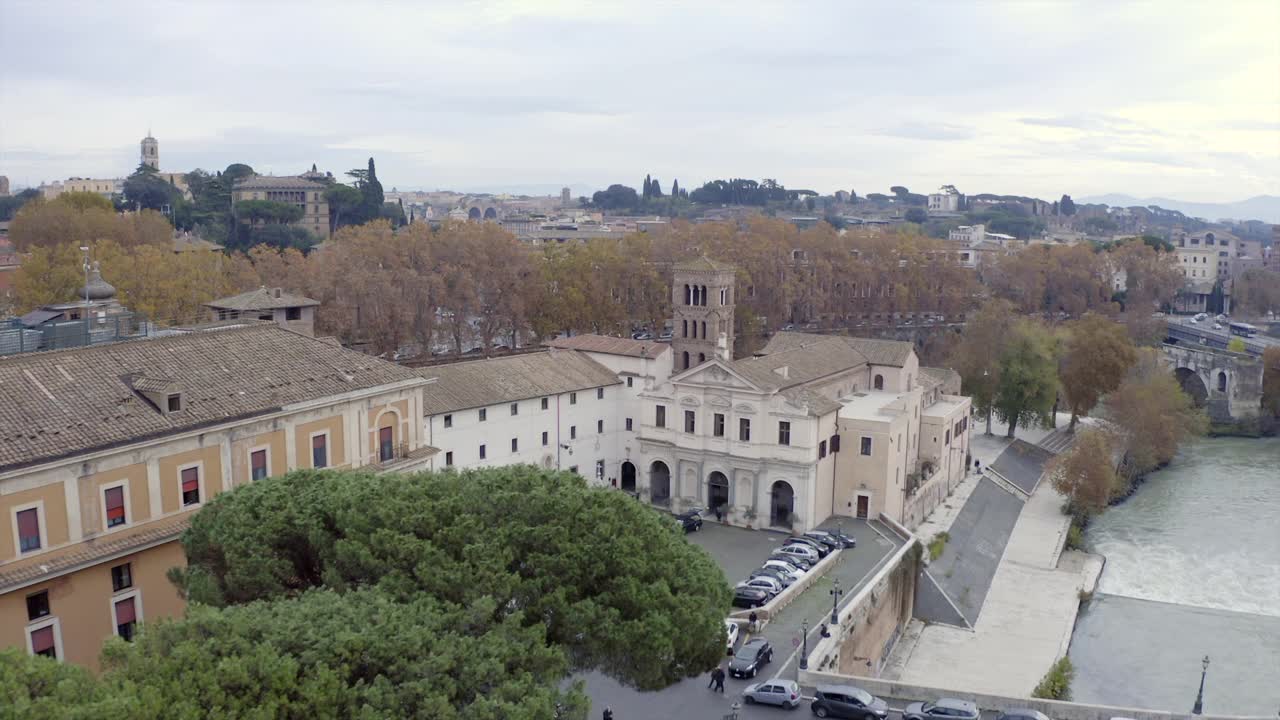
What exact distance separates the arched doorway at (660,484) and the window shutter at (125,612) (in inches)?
927

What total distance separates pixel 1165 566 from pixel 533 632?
37.9m

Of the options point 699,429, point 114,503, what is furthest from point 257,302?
point 114,503

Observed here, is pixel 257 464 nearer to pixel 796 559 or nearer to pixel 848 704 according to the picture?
pixel 848 704

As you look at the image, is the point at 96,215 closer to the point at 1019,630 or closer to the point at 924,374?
the point at 924,374

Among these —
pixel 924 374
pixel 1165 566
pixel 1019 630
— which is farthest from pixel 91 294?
pixel 1165 566

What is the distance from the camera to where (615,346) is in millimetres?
44125

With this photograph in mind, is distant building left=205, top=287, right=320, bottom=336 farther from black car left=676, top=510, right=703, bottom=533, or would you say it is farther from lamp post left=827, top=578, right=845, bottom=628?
lamp post left=827, top=578, right=845, bottom=628

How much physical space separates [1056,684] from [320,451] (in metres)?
21.7

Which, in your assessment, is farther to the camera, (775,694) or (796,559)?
(796,559)

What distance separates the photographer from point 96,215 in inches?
2532

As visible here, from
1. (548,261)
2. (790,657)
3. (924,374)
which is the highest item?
(548,261)

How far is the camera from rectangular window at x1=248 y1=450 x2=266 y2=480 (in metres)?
24.4

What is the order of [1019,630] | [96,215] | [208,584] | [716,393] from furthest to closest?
[96,215] → [716,393] → [1019,630] → [208,584]

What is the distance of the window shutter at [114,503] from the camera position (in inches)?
841
